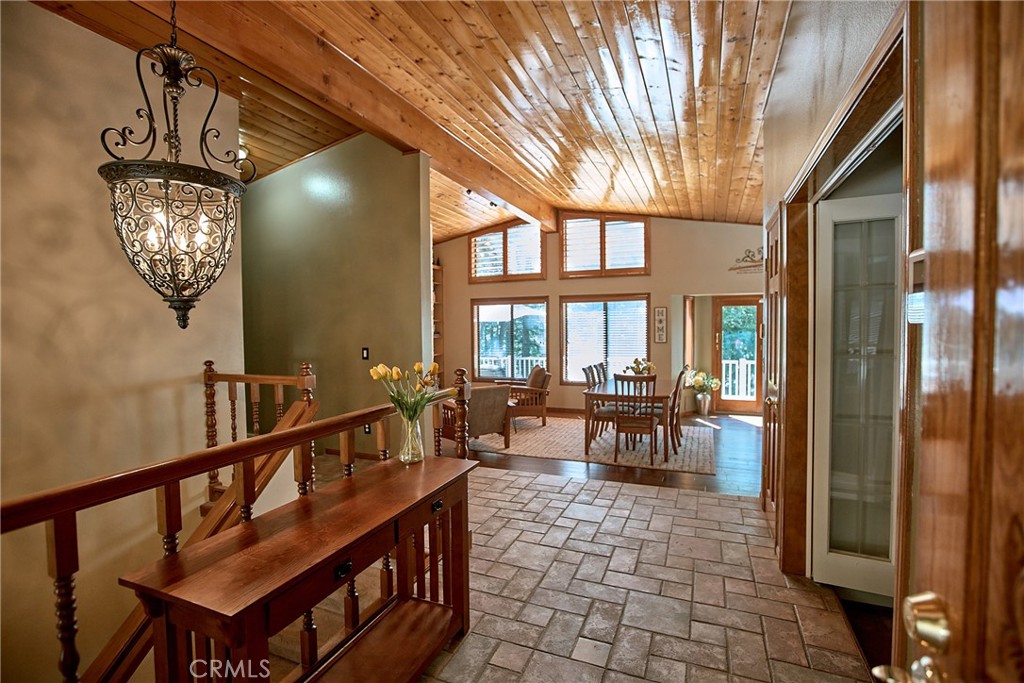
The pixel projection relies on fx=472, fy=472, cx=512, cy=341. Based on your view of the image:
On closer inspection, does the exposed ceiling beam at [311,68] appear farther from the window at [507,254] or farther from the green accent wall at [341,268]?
the window at [507,254]

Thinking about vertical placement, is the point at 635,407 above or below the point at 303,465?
below

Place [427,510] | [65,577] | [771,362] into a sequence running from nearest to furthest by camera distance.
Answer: [65,577]
[427,510]
[771,362]

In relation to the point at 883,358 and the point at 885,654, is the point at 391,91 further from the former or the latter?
the point at 885,654

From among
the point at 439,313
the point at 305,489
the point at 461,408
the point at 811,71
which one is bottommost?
the point at 305,489

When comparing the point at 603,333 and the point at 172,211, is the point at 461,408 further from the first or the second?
the point at 603,333

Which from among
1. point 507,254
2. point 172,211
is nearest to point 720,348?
point 507,254

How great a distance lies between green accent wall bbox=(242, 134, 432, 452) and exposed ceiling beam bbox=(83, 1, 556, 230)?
352 mm

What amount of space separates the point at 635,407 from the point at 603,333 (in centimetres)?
318

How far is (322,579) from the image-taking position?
4.69ft

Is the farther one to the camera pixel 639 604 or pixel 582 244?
pixel 582 244

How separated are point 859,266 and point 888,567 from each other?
1.53 metres

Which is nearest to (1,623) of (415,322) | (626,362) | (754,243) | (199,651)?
(199,651)

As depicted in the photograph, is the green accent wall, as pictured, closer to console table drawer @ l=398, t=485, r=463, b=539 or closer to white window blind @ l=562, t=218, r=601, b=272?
console table drawer @ l=398, t=485, r=463, b=539

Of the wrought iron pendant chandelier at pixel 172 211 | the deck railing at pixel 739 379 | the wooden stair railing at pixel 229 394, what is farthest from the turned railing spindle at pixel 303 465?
the deck railing at pixel 739 379
